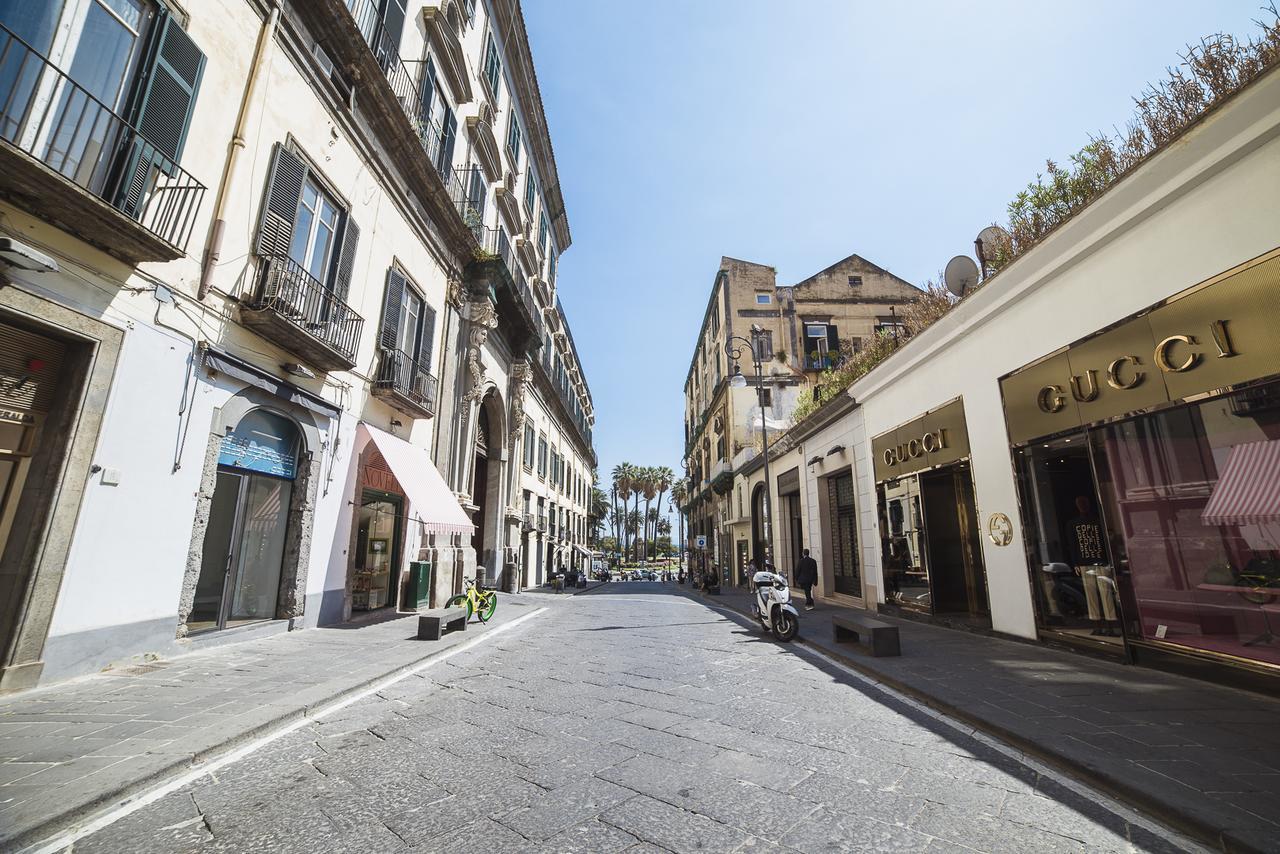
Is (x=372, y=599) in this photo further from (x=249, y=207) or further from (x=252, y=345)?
(x=249, y=207)

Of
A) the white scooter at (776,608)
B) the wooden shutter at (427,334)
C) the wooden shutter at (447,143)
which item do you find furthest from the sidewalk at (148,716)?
the wooden shutter at (447,143)

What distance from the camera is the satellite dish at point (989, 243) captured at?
1017 cm

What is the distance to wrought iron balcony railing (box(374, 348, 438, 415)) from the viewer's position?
11.1 m

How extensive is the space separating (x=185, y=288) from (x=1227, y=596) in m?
13.2

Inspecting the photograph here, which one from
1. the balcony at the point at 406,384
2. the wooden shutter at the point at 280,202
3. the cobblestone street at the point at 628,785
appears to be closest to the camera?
the cobblestone street at the point at 628,785

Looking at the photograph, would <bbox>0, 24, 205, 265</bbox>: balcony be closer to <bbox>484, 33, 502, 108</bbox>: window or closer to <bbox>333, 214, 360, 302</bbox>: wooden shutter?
<bbox>333, 214, 360, 302</bbox>: wooden shutter

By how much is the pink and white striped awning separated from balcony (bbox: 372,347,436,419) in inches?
485

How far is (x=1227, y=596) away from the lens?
6.56 meters

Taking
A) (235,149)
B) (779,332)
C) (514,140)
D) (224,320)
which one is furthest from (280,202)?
(779,332)

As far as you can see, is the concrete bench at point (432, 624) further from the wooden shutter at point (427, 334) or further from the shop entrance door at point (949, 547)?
the shop entrance door at point (949, 547)

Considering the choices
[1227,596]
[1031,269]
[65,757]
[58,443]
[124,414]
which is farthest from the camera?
[1031,269]

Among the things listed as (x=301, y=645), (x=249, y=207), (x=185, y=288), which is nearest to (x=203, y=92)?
(x=249, y=207)

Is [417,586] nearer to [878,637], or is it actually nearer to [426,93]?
[878,637]

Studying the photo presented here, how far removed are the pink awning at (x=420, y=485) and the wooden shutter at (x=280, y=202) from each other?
367 centimetres
